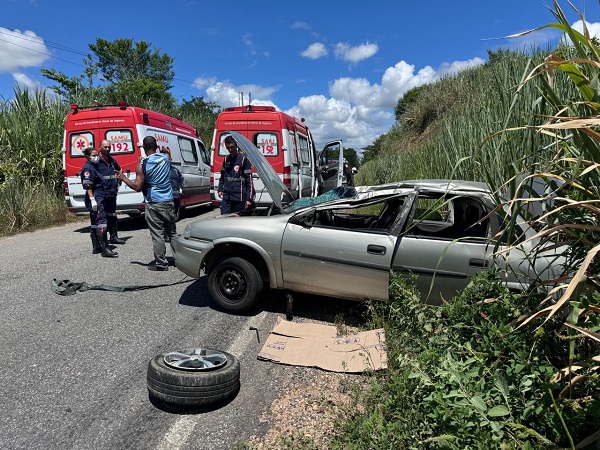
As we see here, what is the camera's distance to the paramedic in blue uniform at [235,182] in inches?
247

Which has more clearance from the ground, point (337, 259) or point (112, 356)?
point (337, 259)

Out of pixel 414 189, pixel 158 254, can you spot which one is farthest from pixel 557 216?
pixel 158 254

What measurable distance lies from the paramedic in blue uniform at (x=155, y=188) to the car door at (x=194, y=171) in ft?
16.4

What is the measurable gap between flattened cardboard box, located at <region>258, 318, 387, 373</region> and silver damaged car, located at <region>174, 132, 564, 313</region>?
0.43m

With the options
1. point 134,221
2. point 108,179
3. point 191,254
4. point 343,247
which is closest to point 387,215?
point 343,247

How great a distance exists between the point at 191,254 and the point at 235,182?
1988 mm

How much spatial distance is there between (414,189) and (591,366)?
2.53 metres

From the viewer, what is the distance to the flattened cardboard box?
3.39 meters

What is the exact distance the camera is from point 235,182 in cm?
627

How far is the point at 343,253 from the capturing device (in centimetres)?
403

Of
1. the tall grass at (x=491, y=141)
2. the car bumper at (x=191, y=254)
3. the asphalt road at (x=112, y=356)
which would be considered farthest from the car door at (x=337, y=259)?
the tall grass at (x=491, y=141)

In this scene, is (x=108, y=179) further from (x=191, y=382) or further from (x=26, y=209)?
(x=191, y=382)

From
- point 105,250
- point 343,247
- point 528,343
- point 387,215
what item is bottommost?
point 105,250

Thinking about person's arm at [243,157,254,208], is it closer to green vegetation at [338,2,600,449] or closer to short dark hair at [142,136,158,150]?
short dark hair at [142,136,158,150]
